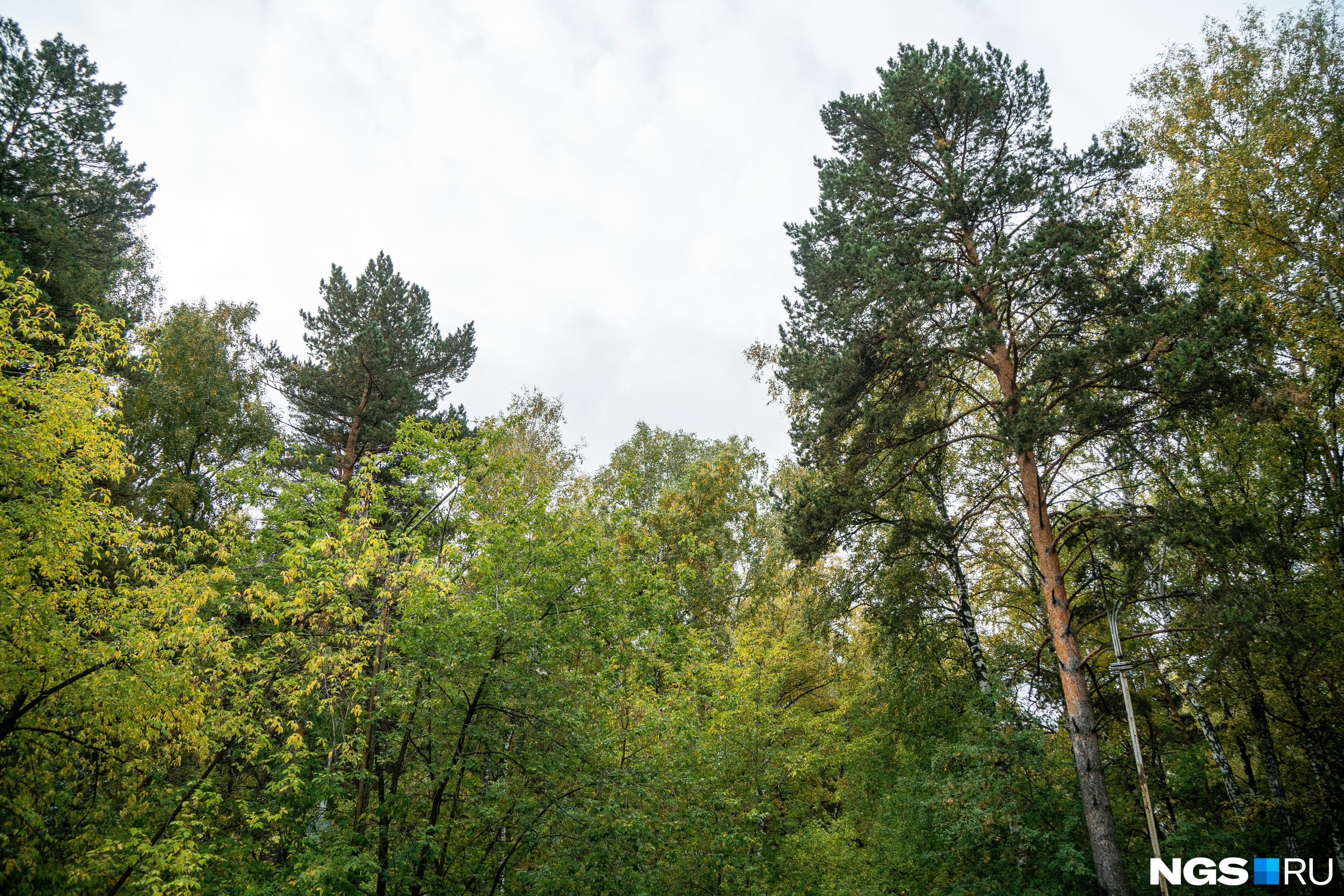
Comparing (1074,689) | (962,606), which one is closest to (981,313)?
(1074,689)

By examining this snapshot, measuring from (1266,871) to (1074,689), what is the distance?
676 centimetres

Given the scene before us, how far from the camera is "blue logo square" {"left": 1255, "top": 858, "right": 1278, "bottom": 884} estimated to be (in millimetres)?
10984

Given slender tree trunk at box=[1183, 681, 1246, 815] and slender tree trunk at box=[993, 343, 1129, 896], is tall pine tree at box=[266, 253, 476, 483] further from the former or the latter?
slender tree trunk at box=[1183, 681, 1246, 815]

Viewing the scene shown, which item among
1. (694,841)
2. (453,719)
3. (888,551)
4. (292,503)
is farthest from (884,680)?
(292,503)

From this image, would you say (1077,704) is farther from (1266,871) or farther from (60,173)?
(60,173)

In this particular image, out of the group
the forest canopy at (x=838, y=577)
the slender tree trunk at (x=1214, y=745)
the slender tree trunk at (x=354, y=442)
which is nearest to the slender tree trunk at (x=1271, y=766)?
the forest canopy at (x=838, y=577)

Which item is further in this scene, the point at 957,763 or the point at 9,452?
the point at 957,763

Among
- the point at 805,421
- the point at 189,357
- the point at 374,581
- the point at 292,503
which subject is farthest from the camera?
the point at 189,357

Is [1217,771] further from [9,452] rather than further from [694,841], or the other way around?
[9,452]

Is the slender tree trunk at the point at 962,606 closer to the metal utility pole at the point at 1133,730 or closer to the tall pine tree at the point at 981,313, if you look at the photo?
the tall pine tree at the point at 981,313

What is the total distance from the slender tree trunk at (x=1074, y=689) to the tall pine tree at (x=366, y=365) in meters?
12.7

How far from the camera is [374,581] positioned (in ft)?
33.2

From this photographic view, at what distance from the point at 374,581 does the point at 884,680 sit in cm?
984

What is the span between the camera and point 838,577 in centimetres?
1295
